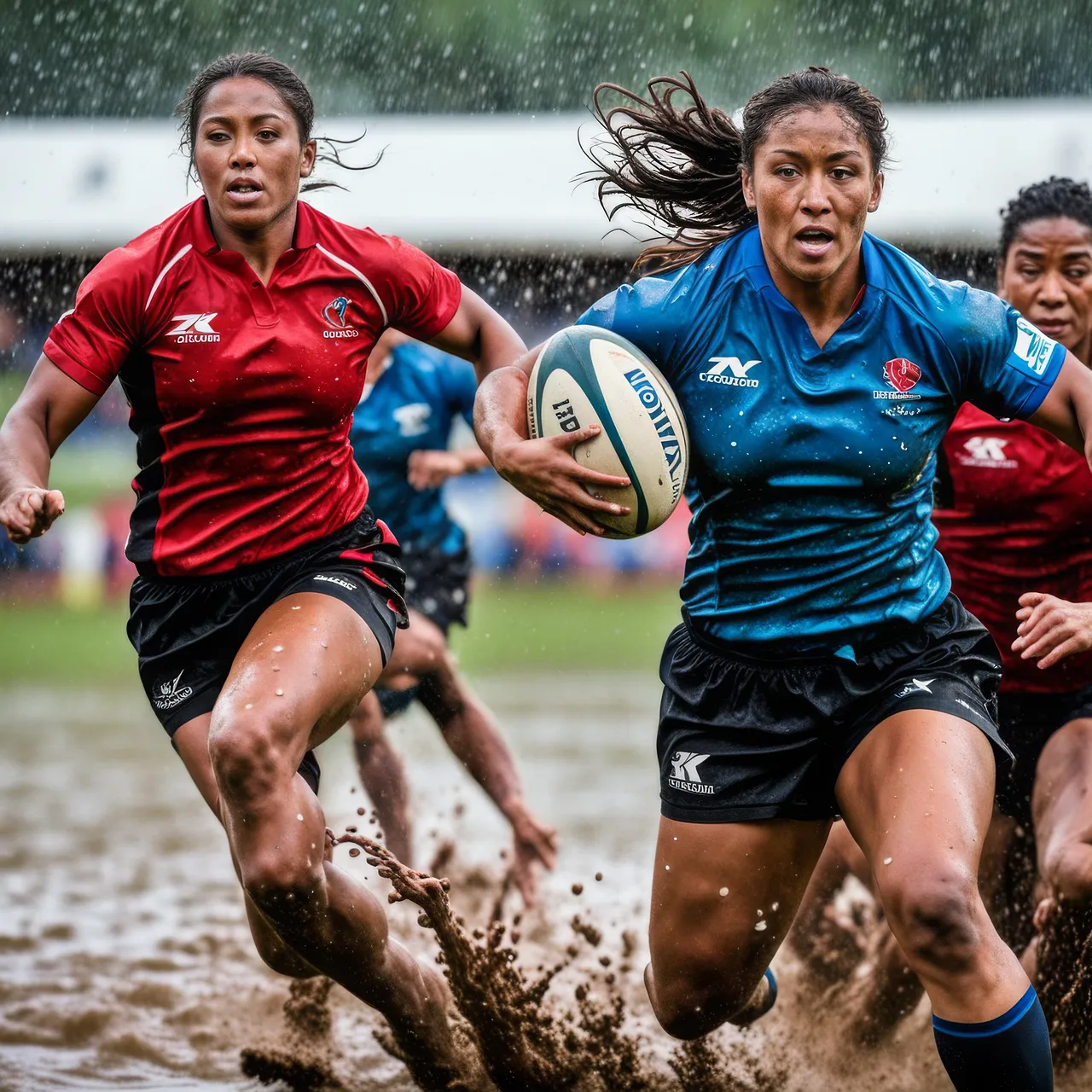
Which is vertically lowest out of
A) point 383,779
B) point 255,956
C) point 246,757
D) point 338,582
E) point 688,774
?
point 255,956

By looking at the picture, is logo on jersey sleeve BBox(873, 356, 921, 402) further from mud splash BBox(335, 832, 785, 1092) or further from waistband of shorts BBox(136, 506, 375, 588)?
mud splash BBox(335, 832, 785, 1092)

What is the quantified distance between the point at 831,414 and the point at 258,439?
146 centimetres

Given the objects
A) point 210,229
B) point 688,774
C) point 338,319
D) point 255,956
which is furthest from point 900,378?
point 255,956

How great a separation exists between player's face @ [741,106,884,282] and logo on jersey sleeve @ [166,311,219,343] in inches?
55.6

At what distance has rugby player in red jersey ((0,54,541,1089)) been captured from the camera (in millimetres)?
4043

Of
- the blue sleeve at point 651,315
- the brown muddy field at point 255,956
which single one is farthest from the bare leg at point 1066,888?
the blue sleeve at point 651,315

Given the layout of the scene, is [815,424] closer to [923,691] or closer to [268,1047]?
[923,691]

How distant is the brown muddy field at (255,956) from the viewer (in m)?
4.77

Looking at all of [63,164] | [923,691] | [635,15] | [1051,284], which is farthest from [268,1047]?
[635,15]

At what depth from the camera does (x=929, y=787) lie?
11.4 ft

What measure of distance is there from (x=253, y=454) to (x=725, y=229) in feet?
4.70

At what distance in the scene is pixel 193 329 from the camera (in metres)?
4.14

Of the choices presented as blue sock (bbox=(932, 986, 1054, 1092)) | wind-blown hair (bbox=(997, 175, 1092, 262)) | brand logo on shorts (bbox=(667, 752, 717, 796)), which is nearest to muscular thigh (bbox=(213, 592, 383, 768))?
brand logo on shorts (bbox=(667, 752, 717, 796))

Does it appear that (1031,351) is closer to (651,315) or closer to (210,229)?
(651,315)
